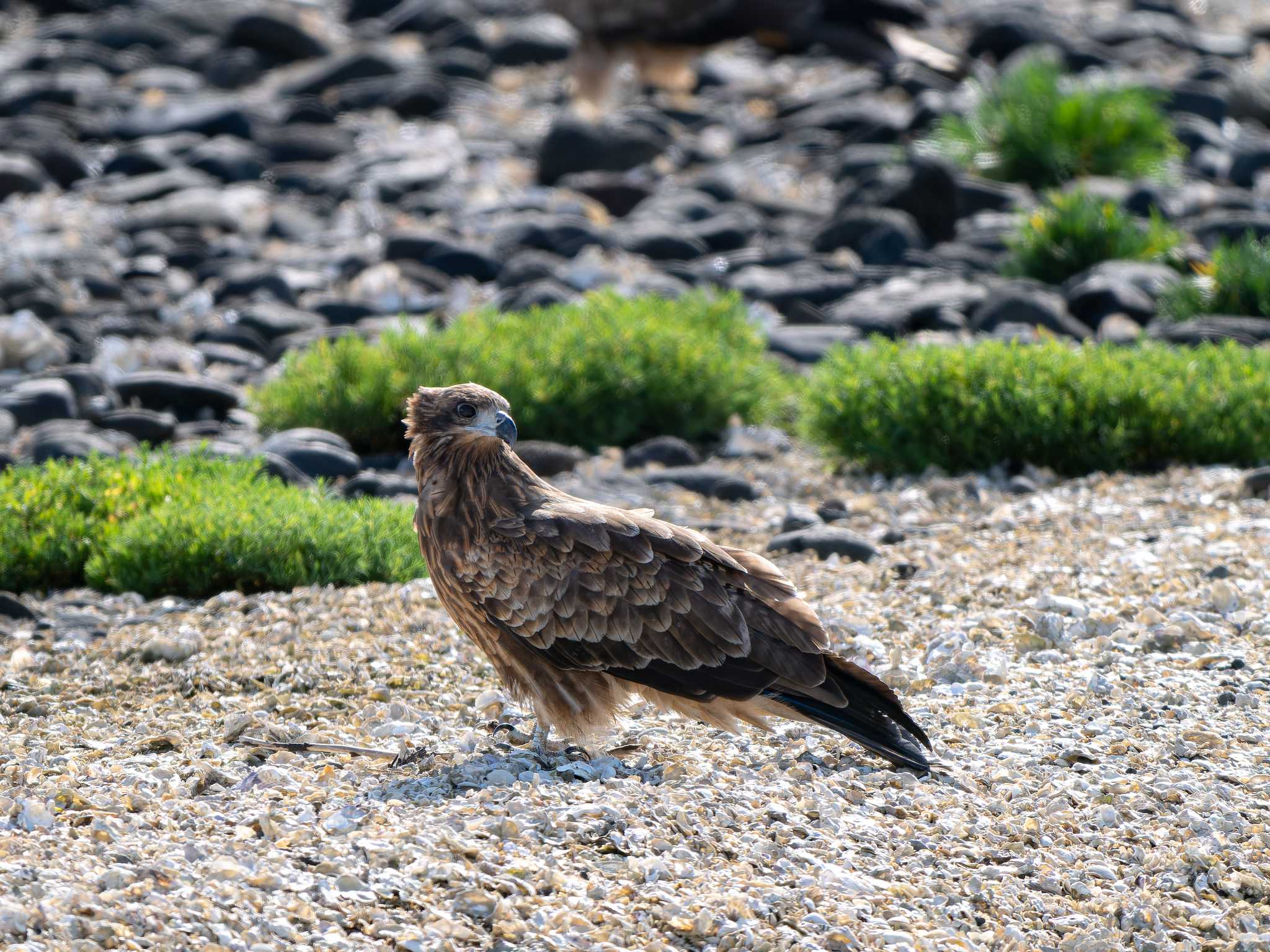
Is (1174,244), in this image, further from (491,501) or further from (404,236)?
(491,501)

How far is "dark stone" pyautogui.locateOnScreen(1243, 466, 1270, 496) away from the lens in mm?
8117

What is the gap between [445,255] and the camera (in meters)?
13.3

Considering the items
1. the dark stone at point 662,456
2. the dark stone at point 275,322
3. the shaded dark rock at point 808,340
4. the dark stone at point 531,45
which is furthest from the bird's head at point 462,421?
the dark stone at point 531,45

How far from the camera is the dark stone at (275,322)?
12055 mm

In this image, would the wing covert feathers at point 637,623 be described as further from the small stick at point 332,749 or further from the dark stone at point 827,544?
the dark stone at point 827,544

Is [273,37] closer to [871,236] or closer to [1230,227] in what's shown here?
[871,236]

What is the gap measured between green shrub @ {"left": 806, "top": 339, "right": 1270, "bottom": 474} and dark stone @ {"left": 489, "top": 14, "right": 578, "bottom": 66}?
1181 cm

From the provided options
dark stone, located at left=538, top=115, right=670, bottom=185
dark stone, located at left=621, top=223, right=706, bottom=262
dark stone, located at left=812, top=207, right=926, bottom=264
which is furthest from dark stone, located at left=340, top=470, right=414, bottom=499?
dark stone, located at left=538, top=115, right=670, bottom=185

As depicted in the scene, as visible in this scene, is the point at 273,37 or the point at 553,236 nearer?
the point at 553,236

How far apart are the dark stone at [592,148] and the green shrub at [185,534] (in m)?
8.29

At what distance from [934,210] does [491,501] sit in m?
10.1

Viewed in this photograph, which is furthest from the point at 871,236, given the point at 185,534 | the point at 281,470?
the point at 185,534

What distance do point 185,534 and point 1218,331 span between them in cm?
709

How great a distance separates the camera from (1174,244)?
13117mm
